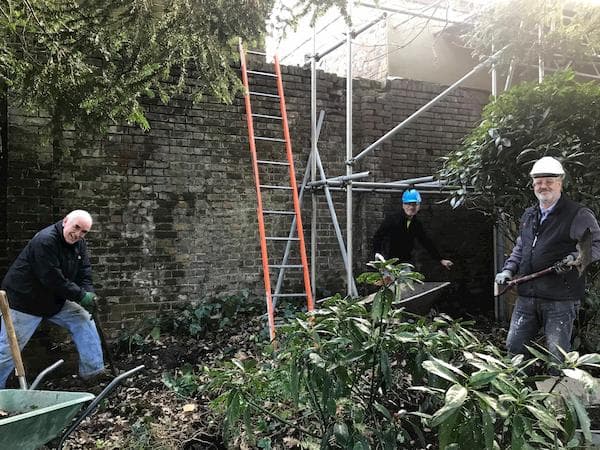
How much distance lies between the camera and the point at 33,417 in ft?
6.43

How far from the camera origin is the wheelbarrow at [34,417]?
1.90 meters

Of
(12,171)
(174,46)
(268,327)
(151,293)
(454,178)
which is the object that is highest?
(174,46)

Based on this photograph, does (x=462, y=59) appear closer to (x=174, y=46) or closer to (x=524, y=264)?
(x=524, y=264)

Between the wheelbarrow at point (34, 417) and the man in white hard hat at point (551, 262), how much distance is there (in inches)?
113

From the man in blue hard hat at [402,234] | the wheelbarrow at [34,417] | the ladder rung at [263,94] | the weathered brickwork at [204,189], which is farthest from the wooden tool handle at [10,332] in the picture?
the ladder rung at [263,94]

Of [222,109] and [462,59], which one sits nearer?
[222,109]

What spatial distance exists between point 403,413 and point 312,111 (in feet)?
15.3

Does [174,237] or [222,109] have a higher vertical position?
[222,109]

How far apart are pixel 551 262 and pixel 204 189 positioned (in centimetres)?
361

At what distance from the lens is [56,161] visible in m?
5.00

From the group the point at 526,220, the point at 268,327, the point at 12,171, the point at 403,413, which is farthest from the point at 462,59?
the point at 403,413

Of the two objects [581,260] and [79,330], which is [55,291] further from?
[581,260]

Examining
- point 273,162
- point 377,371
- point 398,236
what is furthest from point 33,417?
point 398,236

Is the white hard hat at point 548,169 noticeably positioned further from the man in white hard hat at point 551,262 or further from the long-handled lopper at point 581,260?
the long-handled lopper at point 581,260
